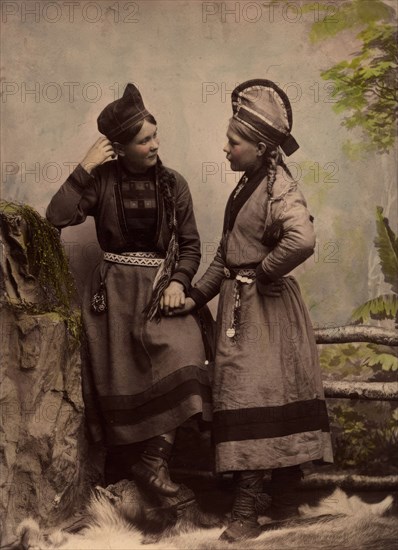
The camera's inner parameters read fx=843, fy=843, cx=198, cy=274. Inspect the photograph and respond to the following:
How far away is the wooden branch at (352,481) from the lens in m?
3.41

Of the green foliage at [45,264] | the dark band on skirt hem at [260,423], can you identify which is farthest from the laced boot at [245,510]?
the green foliage at [45,264]

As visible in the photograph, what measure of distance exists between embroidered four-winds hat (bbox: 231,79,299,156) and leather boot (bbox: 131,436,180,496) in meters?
1.25

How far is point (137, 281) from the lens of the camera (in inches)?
131

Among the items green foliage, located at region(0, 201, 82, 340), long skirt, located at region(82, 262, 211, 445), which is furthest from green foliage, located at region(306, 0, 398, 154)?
green foliage, located at region(0, 201, 82, 340)

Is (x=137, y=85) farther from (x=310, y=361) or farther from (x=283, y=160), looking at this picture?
(x=310, y=361)

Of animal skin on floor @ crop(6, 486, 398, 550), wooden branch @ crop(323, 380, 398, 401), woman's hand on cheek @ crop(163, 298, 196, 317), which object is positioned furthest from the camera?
A: wooden branch @ crop(323, 380, 398, 401)

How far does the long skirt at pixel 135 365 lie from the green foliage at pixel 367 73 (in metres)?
1.04

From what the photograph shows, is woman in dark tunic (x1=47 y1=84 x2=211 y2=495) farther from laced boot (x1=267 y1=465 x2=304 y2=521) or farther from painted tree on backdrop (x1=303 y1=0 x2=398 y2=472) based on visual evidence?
painted tree on backdrop (x1=303 y1=0 x2=398 y2=472)

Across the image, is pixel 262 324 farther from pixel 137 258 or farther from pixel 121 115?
pixel 121 115

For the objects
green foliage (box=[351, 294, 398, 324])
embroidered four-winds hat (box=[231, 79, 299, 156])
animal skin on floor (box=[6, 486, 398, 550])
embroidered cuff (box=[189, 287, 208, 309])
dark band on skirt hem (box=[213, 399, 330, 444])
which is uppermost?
embroidered four-winds hat (box=[231, 79, 299, 156])

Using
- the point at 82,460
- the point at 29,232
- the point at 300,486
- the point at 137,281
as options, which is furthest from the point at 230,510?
the point at 29,232

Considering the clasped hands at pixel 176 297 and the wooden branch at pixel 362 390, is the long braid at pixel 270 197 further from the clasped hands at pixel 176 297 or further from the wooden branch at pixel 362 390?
the wooden branch at pixel 362 390

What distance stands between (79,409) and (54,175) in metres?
0.94

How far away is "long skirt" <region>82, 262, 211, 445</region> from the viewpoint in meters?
3.26
